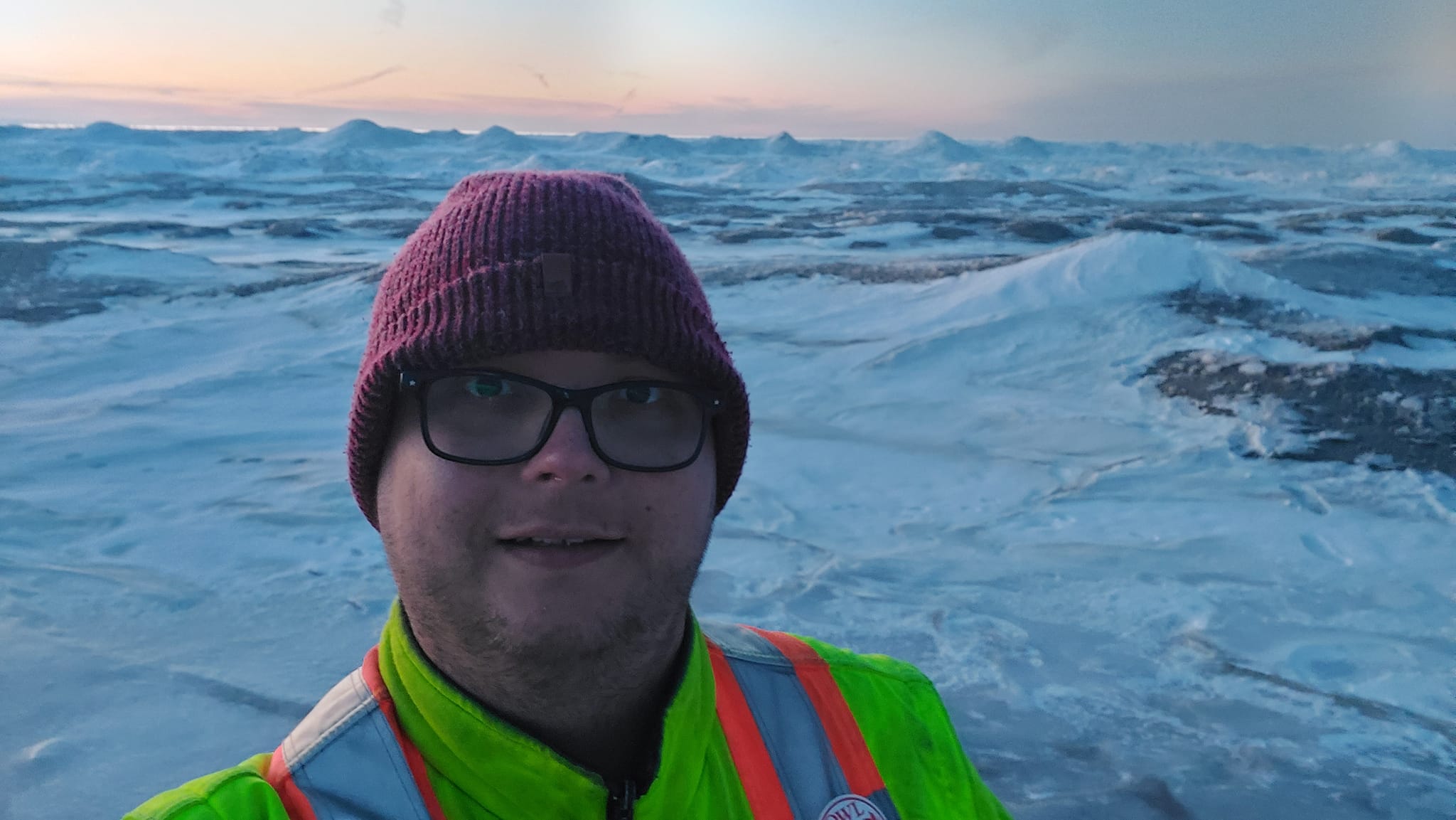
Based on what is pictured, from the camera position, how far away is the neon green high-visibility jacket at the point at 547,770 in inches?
32.8

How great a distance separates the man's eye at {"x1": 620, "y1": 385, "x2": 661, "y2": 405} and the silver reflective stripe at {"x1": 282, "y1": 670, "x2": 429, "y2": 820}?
0.40 metres

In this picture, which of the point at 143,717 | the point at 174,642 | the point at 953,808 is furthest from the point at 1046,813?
the point at 174,642

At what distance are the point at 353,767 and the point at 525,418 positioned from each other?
37 centimetres

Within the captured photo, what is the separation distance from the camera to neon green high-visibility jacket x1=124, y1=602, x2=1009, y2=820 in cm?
83

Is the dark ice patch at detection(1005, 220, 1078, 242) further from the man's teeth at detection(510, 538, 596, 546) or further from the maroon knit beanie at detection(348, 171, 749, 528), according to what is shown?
the man's teeth at detection(510, 538, 596, 546)

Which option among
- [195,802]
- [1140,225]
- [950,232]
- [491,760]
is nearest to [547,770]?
[491,760]

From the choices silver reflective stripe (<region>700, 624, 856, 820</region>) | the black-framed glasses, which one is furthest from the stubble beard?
silver reflective stripe (<region>700, 624, 856, 820</region>)

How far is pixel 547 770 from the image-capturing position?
915 millimetres

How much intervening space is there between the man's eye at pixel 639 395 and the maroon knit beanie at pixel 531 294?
0.12 ft

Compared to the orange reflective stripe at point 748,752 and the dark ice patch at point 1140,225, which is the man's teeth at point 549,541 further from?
the dark ice patch at point 1140,225

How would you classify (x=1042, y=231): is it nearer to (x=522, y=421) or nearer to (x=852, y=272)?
(x=852, y=272)

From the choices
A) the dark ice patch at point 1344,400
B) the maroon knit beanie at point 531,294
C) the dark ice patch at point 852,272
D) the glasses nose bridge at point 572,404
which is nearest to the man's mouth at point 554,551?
the glasses nose bridge at point 572,404

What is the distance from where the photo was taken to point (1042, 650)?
2988 millimetres

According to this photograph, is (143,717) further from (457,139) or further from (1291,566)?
(457,139)
